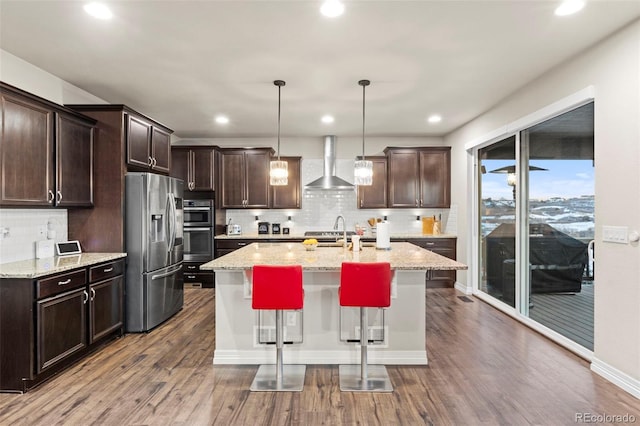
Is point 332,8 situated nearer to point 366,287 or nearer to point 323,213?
point 366,287

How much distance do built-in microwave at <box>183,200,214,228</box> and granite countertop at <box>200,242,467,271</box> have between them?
103 inches

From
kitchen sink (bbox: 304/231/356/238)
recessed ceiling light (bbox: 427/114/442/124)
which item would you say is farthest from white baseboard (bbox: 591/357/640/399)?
kitchen sink (bbox: 304/231/356/238)

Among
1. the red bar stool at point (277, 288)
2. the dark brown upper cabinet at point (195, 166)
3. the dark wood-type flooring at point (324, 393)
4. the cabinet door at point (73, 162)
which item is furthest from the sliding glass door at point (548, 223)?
the cabinet door at point (73, 162)

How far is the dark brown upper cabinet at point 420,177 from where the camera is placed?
627 cm

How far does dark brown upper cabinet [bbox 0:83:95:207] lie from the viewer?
276 cm

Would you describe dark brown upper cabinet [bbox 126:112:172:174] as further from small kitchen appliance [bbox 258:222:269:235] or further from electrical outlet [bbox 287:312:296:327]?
electrical outlet [bbox 287:312:296:327]

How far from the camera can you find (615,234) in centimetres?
272

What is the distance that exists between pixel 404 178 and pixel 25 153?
17.1 feet

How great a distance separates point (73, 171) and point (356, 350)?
126 inches

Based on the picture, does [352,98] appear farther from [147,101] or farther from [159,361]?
[159,361]

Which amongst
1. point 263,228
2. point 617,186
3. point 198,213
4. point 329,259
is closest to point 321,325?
point 329,259

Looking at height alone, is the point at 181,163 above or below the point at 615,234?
above

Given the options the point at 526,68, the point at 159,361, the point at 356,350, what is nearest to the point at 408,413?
the point at 356,350

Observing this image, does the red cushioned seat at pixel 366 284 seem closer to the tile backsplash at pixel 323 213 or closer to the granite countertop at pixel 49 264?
the granite countertop at pixel 49 264
